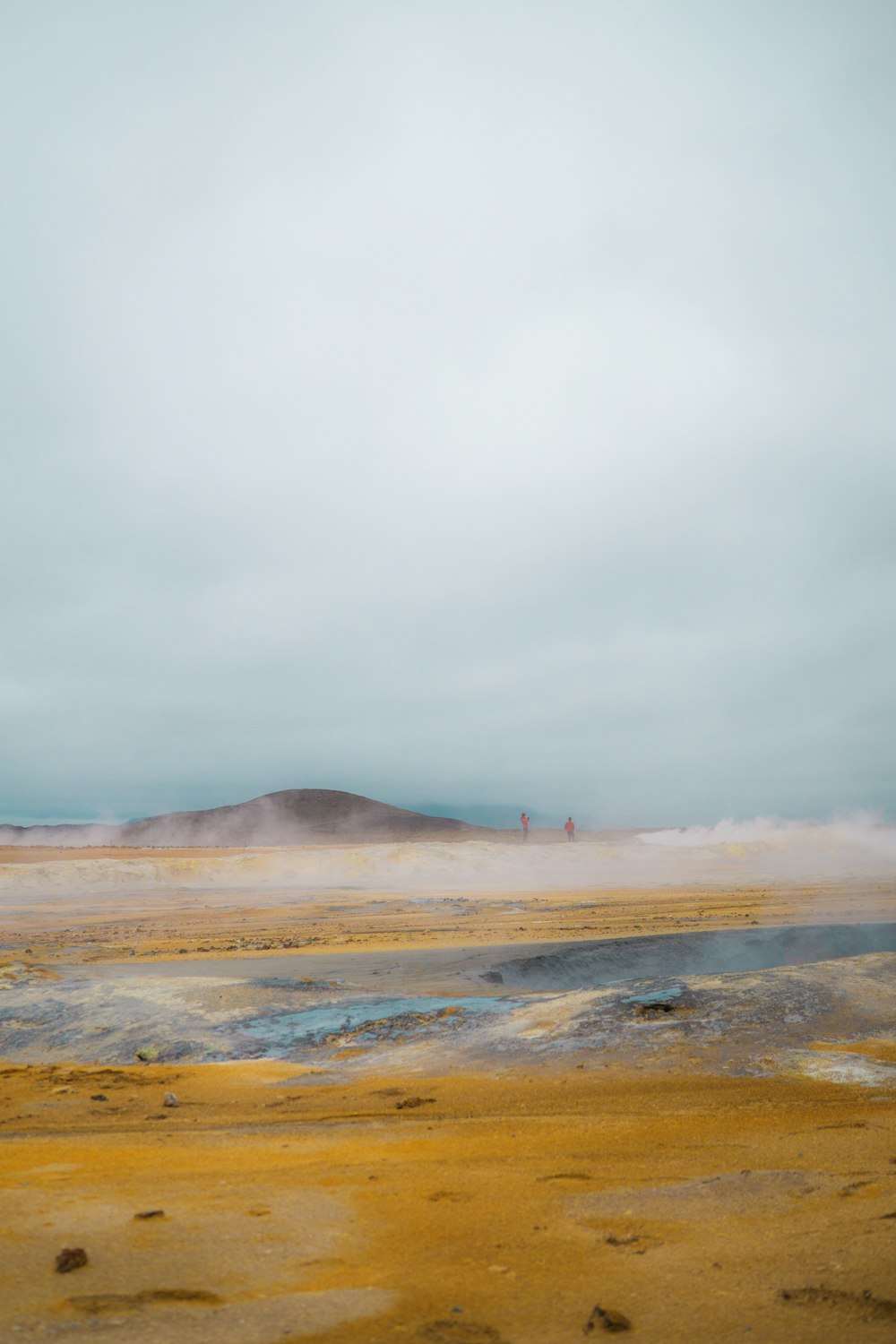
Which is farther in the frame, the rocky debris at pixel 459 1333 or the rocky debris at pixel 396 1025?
the rocky debris at pixel 396 1025

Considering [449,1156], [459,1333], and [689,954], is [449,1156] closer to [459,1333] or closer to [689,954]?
[459,1333]

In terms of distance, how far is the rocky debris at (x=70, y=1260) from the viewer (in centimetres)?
377

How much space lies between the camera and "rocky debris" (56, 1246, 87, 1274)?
3766mm

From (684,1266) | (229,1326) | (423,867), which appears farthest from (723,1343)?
(423,867)

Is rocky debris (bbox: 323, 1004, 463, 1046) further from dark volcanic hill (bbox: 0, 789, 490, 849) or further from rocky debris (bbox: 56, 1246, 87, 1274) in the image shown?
dark volcanic hill (bbox: 0, 789, 490, 849)

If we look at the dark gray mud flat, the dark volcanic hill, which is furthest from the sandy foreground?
the dark volcanic hill

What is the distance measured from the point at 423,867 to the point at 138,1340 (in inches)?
1727

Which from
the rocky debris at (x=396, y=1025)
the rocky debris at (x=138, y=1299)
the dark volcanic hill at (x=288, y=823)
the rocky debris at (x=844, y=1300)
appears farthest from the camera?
the dark volcanic hill at (x=288, y=823)

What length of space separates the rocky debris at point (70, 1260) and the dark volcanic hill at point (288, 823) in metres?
113

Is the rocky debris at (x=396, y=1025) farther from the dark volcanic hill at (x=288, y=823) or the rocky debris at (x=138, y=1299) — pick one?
the dark volcanic hill at (x=288, y=823)

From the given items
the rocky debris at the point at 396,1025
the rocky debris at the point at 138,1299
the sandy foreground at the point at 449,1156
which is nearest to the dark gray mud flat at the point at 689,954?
the sandy foreground at the point at 449,1156

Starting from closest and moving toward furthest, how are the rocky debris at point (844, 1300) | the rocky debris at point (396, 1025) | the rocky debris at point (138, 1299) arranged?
the rocky debris at point (844, 1300), the rocky debris at point (138, 1299), the rocky debris at point (396, 1025)

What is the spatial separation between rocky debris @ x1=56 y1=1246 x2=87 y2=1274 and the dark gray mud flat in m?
9.49

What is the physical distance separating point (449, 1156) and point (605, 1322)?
2.40 metres
